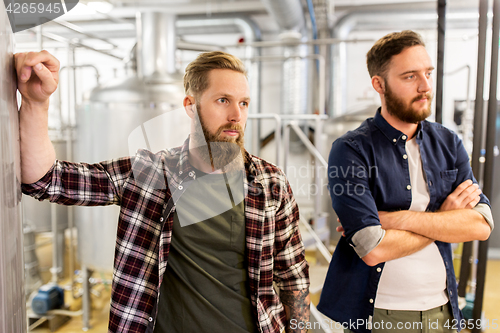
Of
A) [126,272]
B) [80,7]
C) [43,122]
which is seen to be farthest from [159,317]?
[80,7]

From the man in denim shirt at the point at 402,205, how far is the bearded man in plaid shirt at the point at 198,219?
0.20 meters

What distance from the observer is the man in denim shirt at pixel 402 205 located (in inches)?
31.4

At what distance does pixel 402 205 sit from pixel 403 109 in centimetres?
24

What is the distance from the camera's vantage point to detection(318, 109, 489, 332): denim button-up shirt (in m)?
0.80

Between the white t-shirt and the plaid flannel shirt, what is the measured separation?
1.03 ft

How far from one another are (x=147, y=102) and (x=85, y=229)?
34cm

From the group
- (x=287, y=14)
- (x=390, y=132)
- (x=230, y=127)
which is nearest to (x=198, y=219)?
(x=230, y=127)

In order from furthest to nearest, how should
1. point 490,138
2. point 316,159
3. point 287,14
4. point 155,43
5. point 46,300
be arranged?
1. point 287,14
2. point 490,138
3. point 316,159
4. point 46,300
5. point 155,43

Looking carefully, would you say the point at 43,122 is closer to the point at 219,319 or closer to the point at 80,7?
the point at 80,7

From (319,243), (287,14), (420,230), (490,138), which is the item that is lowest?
(319,243)

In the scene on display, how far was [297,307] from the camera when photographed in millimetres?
806

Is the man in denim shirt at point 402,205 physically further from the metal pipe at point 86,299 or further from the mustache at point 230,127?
the metal pipe at point 86,299

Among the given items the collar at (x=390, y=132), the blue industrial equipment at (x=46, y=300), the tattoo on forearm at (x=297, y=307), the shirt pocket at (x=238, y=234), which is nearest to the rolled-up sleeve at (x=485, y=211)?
the collar at (x=390, y=132)

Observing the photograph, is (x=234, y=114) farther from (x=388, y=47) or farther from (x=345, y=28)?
(x=345, y=28)
